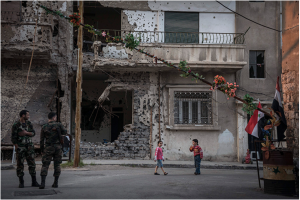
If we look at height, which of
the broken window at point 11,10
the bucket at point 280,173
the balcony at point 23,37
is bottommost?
the bucket at point 280,173

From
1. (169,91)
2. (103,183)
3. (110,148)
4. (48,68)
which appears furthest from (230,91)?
(48,68)

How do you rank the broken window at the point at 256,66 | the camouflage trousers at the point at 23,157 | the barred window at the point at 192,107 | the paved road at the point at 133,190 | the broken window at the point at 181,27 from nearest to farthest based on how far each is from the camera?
the paved road at the point at 133,190, the camouflage trousers at the point at 23,157, the barred window at the point at 192,107, the broken window at the point at 181,27, the broken window at the point at 256,66

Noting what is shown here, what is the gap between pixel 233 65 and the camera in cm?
1558

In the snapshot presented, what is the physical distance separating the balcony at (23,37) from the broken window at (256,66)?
942cm

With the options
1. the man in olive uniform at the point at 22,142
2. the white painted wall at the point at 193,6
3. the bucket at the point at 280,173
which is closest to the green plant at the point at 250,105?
the bucket at the point at 280,173

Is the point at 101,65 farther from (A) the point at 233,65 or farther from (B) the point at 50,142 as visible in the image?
(B) the point at 50,142

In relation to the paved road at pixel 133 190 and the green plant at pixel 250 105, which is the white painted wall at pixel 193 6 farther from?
the paved road at pixel 133 190

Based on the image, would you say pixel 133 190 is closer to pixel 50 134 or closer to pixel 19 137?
pixel 50 134

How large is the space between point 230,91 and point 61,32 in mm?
10182

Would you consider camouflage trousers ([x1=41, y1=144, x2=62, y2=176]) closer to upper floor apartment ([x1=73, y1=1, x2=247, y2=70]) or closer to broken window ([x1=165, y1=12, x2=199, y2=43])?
upper floor apartment ([x1=73, y1=1, x2=247, y2=70])

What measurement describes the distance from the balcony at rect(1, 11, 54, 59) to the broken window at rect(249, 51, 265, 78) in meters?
9.42

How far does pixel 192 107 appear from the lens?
15.9m

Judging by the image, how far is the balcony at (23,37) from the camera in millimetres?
13906

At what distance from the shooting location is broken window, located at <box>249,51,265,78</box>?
16531 mm
